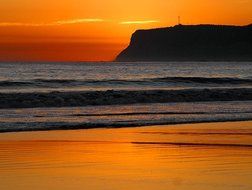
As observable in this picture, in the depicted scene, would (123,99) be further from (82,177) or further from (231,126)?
(82,177)

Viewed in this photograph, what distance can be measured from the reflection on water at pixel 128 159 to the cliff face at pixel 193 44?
560 feet

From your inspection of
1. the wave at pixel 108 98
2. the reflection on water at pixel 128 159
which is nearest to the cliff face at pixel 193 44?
the wave at pixel 108 98

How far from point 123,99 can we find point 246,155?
762 inches

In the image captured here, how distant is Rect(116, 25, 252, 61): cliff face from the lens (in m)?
186

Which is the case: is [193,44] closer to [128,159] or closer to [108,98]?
[108,98]

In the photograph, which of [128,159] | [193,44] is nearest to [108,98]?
[128,159]

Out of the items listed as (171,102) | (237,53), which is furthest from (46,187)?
(237,53)

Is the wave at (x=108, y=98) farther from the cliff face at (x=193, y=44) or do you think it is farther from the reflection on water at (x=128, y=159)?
the cliff face at (x=193, y=44)

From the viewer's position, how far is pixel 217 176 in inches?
414

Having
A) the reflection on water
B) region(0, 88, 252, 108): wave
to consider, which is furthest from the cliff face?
the reflection on water

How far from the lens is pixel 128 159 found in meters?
12.3

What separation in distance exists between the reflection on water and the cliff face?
17064 cm

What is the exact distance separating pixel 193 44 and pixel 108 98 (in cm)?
16107

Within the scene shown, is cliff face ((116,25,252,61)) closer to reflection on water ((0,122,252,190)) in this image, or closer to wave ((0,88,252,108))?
wave ((0,88,252,108))
